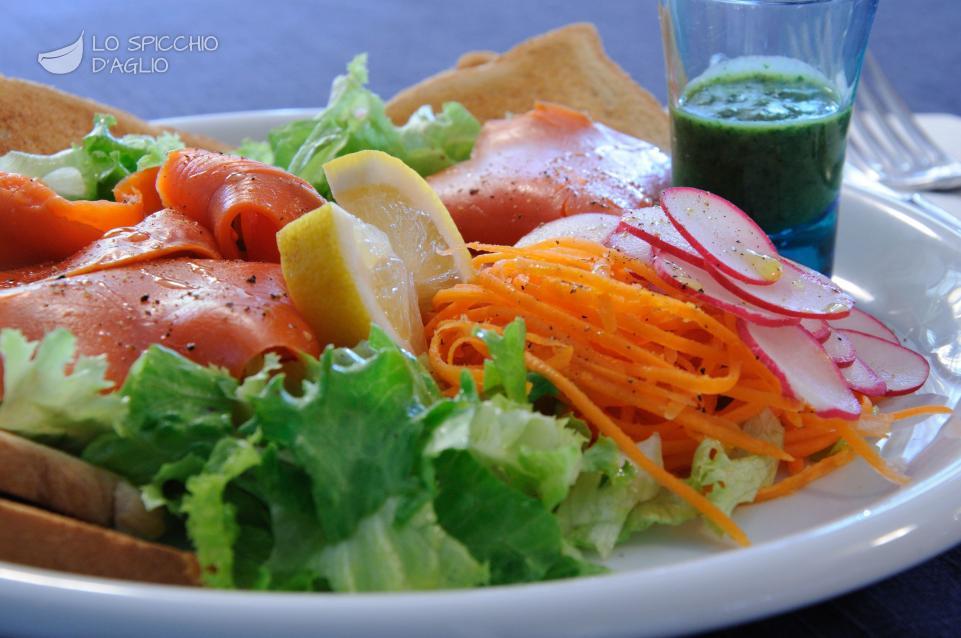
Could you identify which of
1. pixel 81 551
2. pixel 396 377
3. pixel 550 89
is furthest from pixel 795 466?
pixel 550 89

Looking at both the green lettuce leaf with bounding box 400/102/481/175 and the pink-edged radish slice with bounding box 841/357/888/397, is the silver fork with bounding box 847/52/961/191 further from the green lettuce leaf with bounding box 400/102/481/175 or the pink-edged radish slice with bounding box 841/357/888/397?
the pink-edged radish slice with bounding box 841/357/888/397

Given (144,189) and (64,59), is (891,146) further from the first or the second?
(64,59)

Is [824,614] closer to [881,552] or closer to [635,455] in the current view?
[881,552]

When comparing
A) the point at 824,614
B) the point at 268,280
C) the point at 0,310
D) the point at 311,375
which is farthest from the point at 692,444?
the point at 0,310

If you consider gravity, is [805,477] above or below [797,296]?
below

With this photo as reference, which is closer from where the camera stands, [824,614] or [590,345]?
[824,614]

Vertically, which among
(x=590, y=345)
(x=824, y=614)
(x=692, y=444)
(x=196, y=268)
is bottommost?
(x=824, y=614)
